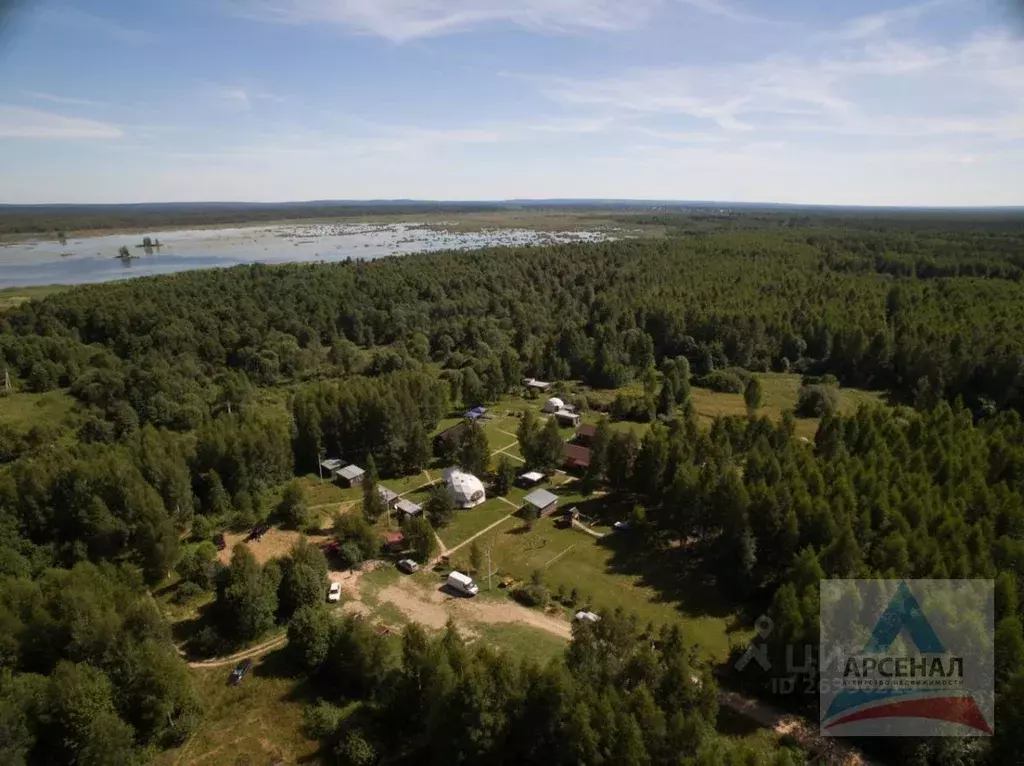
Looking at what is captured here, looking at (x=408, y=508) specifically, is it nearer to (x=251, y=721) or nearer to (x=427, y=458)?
(x=427, y=458)

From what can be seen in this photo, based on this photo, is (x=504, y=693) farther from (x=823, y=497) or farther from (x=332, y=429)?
(x=332, y=429)

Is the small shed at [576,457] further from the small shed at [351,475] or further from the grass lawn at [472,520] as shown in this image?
the small shed at [351,475]

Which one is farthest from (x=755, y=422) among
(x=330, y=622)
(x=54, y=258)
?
(x=54, y=258)

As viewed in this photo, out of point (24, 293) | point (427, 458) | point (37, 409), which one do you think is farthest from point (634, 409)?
point (24, 293)

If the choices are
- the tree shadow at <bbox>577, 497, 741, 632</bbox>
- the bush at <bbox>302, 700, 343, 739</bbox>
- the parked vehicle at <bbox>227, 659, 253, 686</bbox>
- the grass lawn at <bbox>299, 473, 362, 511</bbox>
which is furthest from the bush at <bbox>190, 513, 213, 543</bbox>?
the tree shadow at <bbox>577, 497, 741, 632</bbox>

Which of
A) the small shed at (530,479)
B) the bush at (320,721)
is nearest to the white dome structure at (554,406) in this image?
the small shed at (530,479)
